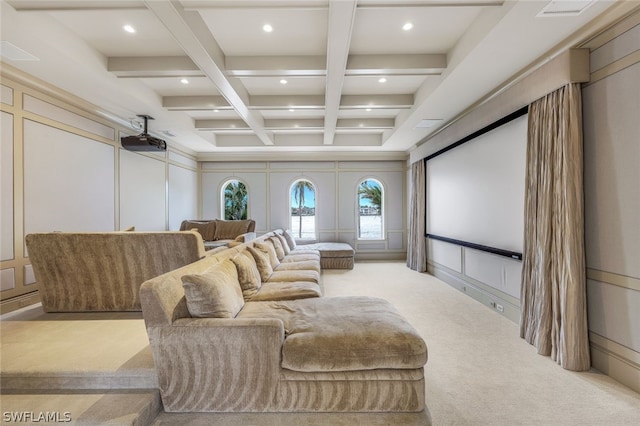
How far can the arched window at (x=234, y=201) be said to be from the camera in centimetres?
780

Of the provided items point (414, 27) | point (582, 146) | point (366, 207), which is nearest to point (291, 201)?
point (366, 207)

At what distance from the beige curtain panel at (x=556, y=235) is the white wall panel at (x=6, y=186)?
18.0ft

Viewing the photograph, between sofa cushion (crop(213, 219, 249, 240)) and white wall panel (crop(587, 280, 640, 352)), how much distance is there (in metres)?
5.81

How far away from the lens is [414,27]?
2.80 meters

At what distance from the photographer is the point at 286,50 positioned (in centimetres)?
317

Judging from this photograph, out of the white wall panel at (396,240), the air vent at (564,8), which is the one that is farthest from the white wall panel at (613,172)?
the white wall panel at (396,240)

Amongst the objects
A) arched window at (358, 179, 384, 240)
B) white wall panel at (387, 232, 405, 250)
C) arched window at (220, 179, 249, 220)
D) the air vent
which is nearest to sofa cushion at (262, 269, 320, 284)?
the air vent

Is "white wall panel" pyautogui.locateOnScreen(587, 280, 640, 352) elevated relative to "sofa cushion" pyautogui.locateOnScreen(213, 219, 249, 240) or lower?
lower

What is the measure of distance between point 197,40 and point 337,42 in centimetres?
127

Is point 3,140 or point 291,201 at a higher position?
point 3,140

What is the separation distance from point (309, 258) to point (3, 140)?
4008mm

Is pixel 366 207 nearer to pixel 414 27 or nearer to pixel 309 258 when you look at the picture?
pixel 309 258

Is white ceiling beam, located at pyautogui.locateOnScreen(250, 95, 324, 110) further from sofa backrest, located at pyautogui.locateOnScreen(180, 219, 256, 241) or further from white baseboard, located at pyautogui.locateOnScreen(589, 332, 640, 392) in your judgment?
white baseboard, located at pyautogui.locateOnScreen(589, 332, 640, 392)

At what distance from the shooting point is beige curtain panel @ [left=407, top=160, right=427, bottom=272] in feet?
20.1
